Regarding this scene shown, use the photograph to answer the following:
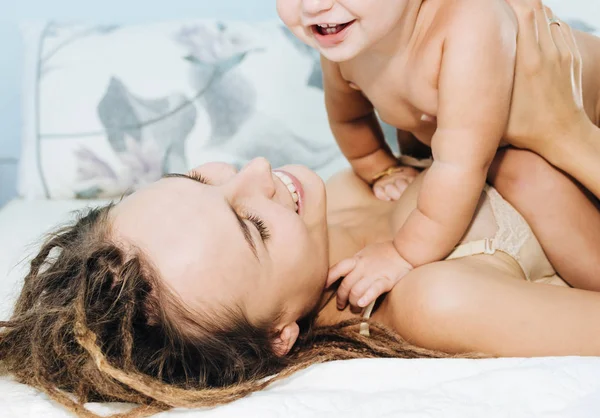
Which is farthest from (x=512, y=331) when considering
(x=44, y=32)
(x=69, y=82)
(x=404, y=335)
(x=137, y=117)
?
(x=44, y=32)

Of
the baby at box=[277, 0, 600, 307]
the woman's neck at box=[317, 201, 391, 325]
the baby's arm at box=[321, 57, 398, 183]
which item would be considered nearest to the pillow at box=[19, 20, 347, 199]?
the baby's arm at box=[321, 57, 398, 183]

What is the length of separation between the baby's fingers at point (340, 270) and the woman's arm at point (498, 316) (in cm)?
13

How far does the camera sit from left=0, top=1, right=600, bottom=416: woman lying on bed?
2.72ft

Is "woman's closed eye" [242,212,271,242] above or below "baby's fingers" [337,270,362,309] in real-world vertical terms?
above

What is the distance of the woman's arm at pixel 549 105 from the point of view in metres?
1.03

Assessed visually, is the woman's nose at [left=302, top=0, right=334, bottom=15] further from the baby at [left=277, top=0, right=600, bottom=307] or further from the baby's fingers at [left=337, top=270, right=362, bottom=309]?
the baby's fingers at [left=337, top=270, right=362, bottom=309]

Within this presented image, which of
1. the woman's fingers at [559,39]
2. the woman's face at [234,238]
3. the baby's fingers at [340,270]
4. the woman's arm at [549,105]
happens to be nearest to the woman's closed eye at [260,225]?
the woman's face at [234,238]

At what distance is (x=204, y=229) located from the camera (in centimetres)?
87

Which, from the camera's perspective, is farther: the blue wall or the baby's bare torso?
the blue wall

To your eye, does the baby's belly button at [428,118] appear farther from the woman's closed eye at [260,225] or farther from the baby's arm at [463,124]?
the woman's closed eye at [260,225]

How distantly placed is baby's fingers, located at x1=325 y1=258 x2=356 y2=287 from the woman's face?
0.12 feet

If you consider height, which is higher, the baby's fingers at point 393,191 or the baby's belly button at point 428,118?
the baby's belly button at point 428,118

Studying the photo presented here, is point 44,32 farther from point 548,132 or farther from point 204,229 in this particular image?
point 548,132

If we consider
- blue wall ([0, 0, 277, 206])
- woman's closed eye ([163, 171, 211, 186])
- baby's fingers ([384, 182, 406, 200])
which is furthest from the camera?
blue wall ([0, 0, 277, 206])
